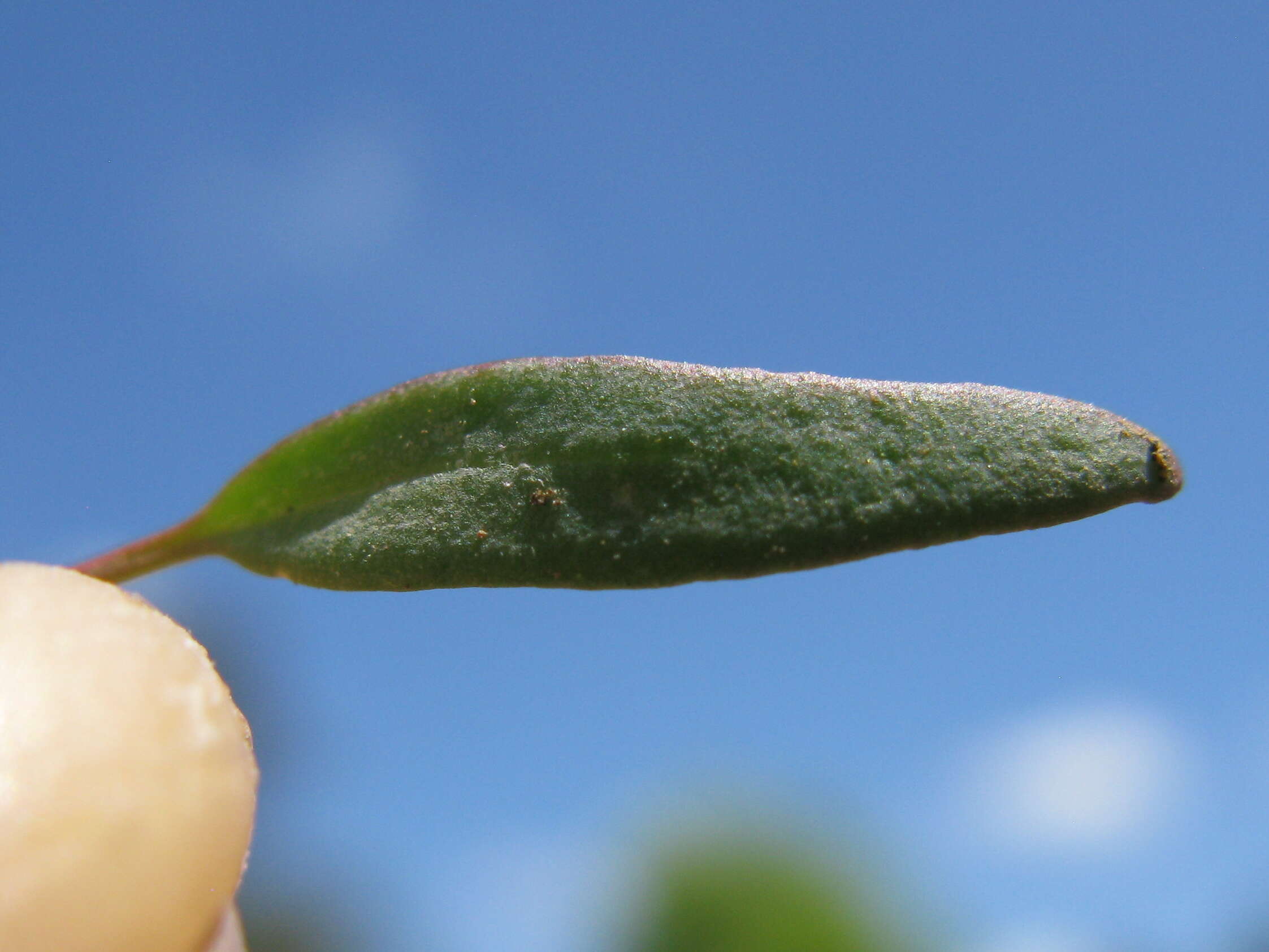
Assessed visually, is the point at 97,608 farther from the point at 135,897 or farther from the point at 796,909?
the point at 796,909

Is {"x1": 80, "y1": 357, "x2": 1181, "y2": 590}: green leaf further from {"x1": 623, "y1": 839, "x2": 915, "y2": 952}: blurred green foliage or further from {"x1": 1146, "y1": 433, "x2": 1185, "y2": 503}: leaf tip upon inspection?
{"x1": 623, "y1": 839, "x2": 915, "y2": 952}: blurred green foliage

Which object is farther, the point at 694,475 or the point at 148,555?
the point at 148,555

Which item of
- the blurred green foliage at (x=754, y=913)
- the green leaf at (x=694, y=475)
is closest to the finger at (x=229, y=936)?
the green leaf at (x=694, y=475)

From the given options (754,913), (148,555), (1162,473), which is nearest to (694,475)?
(1162,473)

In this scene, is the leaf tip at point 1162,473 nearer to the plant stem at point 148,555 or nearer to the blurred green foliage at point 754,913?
the plant stem at point 148,555

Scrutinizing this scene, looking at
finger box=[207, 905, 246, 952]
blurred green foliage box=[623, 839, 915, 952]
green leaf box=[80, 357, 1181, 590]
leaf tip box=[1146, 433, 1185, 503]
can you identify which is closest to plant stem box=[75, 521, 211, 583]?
green leaf box=[80, 357, 1181, 590]

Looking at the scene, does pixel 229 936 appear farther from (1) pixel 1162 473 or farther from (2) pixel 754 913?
(2) pixel 754 913

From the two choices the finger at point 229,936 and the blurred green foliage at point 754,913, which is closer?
the finger at point 229,936
